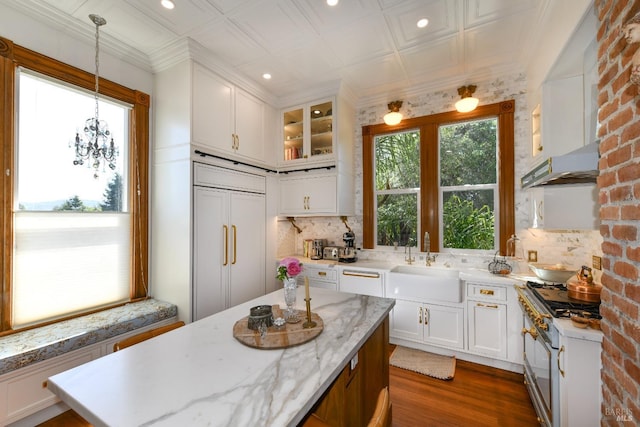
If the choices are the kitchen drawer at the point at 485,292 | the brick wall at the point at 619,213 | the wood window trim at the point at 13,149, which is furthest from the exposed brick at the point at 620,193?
the wood window trim at the point at 13,149

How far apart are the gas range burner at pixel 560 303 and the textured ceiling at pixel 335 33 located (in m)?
2.09

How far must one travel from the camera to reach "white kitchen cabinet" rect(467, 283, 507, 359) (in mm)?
2473

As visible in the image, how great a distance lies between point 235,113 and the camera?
299cm

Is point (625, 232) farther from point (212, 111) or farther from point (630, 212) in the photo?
point (212, 111)

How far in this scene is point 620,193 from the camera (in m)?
1.21

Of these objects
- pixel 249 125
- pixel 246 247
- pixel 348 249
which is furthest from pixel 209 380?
pixel 249 125

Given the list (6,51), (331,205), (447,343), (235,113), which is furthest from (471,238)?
(6,51)

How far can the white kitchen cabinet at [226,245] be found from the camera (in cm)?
259

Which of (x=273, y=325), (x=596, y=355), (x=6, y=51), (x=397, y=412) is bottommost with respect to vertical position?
(x=397, y=412)

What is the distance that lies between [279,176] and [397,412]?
291 centimetres

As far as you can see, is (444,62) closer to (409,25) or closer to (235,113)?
(409,25)

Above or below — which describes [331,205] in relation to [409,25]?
below

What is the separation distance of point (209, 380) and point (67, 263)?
82.9 inches

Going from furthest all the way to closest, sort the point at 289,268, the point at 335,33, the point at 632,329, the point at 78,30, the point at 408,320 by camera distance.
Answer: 1. the point at 408,320
2. the point at 335,33
3. the point at 78,30
4. the point at 289,268
5. the point at 632,329
